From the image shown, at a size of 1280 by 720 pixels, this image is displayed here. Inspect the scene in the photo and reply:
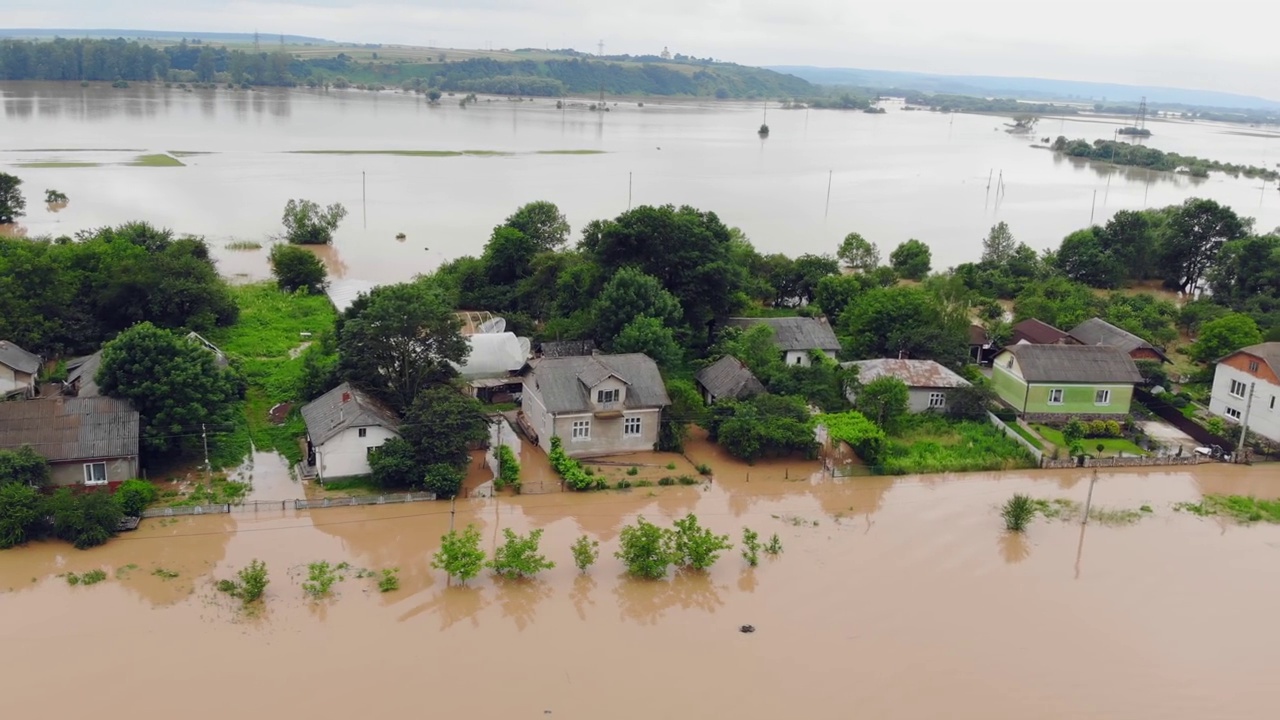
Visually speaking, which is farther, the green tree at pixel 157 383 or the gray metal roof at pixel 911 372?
the gray metal roof at pixel 911 372

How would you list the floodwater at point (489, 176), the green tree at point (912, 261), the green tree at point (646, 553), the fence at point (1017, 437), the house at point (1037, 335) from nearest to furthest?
the green tree at point (646, 553) < the fence at point (1017, 437) < the house at point (1037, 335) < the green tree at point (912, 261) < the floodwater at point (489, 176)

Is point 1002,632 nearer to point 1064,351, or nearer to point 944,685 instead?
point 944,685

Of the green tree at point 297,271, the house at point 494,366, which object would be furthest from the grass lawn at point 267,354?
the house at point 494,366

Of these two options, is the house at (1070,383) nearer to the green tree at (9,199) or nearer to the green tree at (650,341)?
the green tree at (650,341)

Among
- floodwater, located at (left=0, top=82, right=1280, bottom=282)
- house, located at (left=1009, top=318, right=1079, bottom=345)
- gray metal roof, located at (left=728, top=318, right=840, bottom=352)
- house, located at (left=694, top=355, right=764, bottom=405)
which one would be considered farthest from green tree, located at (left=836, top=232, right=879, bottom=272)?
house, located at (left=694, top=355, right=764, bottom=405)

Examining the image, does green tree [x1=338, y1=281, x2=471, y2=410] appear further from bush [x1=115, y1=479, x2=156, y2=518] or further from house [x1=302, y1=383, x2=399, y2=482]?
bush [x1=115, y1=479, x2=156, y2=518]
